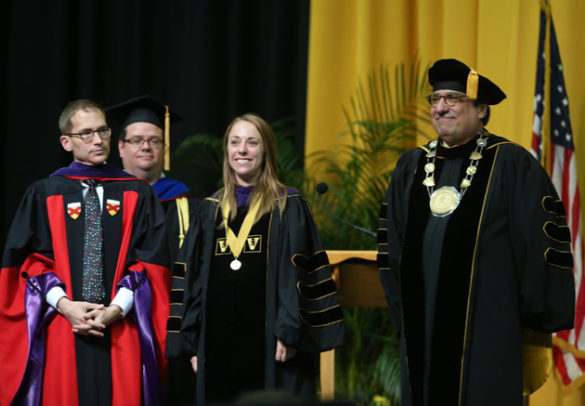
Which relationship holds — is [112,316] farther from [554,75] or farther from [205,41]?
[205,41]

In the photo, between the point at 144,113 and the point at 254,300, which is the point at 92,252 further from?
the point at 144,113

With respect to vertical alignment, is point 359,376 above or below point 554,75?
below

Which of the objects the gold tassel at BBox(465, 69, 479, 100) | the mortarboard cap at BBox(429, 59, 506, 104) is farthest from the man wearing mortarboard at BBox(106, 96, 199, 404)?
the gold tassel at BBox(465, 69, 479, 100)

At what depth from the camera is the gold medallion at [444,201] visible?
349 centimetres

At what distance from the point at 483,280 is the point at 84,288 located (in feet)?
6.38

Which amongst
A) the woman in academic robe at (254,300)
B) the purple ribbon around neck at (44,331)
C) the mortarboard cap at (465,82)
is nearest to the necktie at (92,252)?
the purple ribbon around neck at (44,331)

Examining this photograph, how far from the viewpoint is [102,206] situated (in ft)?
13.0

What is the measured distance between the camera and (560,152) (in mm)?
4777

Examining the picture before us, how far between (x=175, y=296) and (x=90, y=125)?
3.34ft

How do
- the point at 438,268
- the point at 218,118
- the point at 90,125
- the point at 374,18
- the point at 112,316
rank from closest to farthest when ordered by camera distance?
the point at 438,268, the point at 112,316, the point at 90,125, the point at 374,18, the point at 218,118

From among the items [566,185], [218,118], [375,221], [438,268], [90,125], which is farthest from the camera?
[218,118]

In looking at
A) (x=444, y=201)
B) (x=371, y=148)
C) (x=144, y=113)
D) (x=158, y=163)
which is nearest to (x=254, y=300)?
(x=444, y=201)

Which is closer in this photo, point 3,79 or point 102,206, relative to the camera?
point 102,206

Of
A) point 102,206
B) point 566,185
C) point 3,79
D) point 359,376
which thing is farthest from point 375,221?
point 3,79
